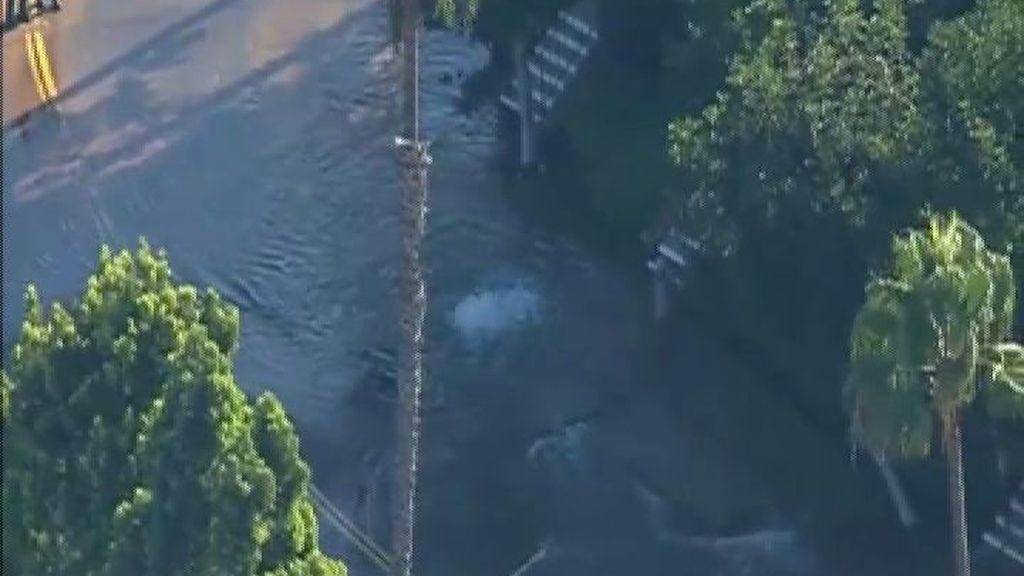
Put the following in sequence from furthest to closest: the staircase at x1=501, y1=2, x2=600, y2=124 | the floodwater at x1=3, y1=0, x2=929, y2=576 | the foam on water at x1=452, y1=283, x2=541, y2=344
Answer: the staircase at x1=501, y1=2, x2=600, y2=124, the foam on water at x1=452, y1=283, x2=541, y2=344, the floodwater at x1=3, y1=0, x2=929, y2=576

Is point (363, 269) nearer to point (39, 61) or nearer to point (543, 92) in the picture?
point (543, 92)

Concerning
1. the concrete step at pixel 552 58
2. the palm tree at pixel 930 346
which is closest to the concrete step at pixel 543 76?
the concrete step at pixel 552 58

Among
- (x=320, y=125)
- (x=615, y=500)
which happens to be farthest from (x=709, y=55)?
(x=320, y=125)

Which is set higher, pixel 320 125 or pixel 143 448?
pixel 143 448

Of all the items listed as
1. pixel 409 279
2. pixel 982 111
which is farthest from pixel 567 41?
pixel 409 279

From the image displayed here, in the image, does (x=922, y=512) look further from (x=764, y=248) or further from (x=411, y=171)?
(x=411, y=171)

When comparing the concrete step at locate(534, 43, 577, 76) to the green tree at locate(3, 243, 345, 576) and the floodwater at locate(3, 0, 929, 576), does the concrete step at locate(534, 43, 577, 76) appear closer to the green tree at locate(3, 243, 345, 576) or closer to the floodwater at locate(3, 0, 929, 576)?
the floodwater at locate(3, 0, 929, 576)

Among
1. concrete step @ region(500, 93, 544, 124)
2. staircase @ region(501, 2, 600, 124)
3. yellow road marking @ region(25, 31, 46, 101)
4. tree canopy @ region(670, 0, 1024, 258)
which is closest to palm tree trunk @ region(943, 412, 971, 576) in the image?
tree canopy @ region(670, 0, 1024, 258)
